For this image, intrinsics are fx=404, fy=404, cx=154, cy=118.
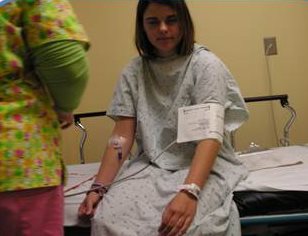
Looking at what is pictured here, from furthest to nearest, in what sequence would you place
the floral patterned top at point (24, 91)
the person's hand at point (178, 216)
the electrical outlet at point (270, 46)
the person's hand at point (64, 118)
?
the electrical outlet at point (270, 46) → the person's hand at point (178, 216) → the person's hand at point (64, 118) → the floral patterned top at point (24, 91)

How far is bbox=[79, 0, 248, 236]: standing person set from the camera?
1191 millimetres

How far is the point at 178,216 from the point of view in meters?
1.13

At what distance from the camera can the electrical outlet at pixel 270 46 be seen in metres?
2.69

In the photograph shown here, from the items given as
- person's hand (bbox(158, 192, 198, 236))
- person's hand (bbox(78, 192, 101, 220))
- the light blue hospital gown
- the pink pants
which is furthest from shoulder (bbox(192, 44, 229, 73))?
the pink pants

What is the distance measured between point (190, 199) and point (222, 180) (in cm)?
20

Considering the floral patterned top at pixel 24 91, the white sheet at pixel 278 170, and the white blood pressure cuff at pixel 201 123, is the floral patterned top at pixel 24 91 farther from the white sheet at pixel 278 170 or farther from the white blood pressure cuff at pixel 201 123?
the white sheet at pixel 278 170

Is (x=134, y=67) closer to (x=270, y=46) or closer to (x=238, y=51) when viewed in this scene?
(x=238, y=51)

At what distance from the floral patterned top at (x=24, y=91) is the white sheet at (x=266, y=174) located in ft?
1.91

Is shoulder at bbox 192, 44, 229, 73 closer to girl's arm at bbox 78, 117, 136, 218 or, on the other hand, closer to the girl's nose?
the girl's nose

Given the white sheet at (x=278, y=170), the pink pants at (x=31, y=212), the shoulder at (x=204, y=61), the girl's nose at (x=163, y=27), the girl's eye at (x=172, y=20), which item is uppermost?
the girl's eye at (x=172, y=20)

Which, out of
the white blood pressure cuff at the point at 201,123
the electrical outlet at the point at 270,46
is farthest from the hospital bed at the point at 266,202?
the electrical outlet at the point at 270,46

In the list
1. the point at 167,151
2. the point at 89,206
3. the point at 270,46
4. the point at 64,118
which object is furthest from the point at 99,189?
the point at 270,46

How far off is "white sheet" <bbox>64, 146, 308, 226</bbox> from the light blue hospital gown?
0.09 metres

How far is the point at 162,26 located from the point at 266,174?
2.26ft
